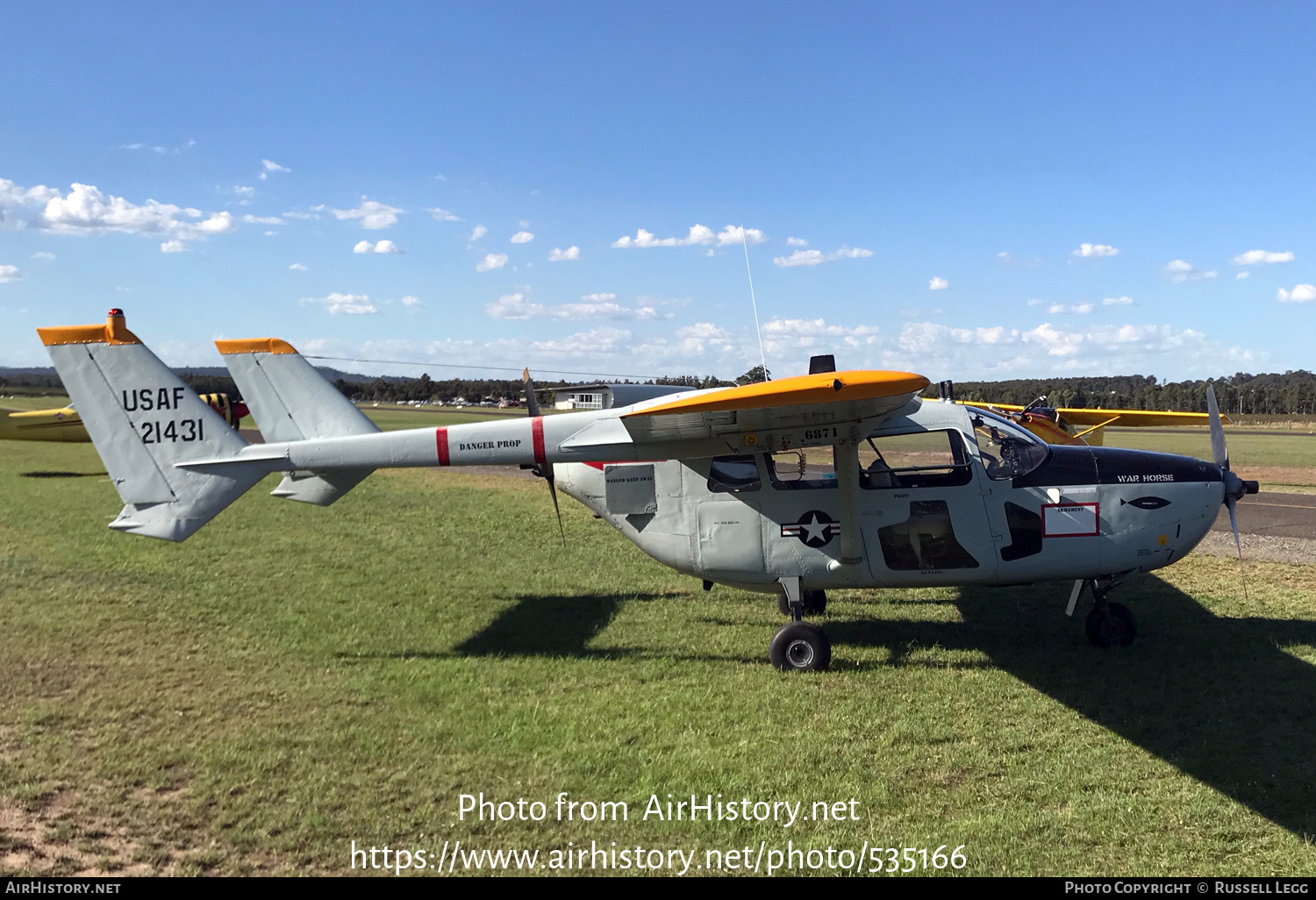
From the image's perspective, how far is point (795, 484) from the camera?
8.57m

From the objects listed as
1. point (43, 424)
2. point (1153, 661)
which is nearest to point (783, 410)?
point (1153, 661)

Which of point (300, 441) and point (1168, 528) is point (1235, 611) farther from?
point (300, 441)

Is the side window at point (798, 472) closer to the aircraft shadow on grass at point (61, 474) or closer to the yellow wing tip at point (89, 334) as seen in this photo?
the yellow wing tip at point (89, 334)

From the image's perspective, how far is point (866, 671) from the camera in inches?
313

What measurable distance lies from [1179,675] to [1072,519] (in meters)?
1.74

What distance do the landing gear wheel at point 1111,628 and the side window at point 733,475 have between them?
13.2ft

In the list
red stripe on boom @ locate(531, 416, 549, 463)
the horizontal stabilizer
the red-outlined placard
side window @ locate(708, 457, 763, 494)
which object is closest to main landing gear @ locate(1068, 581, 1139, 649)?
the red-outlined placard

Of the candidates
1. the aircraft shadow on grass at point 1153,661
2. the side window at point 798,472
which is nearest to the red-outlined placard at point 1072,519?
the aircraft shadow on grass at point 1153,661

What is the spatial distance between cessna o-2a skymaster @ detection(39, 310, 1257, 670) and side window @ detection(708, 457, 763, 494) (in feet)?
0.05

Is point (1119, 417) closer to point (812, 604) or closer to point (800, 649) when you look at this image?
point (812, 604)

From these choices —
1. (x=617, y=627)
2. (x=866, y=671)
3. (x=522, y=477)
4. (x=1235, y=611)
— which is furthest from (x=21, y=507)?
(x=1235, y=611)

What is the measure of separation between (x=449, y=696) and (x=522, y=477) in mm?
21458

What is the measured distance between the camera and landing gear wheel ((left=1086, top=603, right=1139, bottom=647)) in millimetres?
8586
